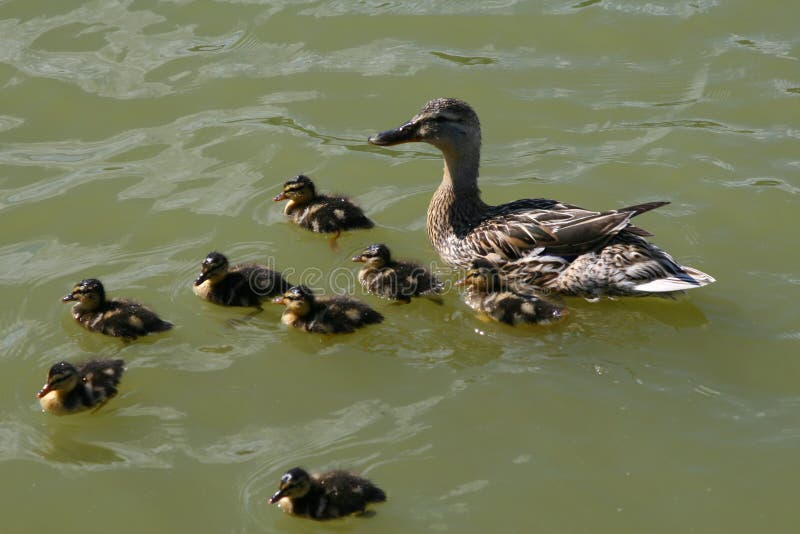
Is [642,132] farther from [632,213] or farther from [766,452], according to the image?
[766,452]

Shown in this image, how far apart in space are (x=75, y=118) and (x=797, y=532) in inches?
201

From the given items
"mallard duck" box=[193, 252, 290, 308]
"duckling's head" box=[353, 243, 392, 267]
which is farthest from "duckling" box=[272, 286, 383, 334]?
"duckling's head" box=[353, 243, 392, 267]

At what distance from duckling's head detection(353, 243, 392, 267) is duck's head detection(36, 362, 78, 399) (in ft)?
5.27

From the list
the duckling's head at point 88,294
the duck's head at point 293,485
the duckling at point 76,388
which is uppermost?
the duckling's head at point 88,294

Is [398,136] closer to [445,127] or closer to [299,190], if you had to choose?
[445,127]

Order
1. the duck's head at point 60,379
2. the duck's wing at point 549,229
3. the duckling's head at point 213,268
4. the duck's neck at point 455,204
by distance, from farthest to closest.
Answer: the duck's neck at point 455,204
the duck's wing at point 549,229
the duckling's head at point 213,268
the duck's head at point 60,379

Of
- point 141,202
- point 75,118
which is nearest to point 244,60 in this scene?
point 75,118

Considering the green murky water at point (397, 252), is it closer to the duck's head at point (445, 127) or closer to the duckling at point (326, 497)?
the duckling at point (326, 497)

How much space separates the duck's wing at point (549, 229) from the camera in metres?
5.52

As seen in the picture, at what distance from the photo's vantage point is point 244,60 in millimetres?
7586

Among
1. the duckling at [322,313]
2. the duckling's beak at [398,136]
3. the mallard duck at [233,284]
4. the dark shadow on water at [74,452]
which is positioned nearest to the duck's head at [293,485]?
the dark shadow on water at [74,452]

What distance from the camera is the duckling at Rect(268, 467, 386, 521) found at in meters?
4.12

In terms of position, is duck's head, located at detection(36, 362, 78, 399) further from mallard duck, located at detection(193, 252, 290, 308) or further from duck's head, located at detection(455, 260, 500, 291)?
duck's head, located at detection(455, 260, 500, 291)

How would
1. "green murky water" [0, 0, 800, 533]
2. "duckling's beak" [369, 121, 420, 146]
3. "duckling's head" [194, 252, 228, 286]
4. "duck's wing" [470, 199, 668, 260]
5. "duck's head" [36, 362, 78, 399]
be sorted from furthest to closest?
"duckling's beak" [369, 121, 420, 146] → "duck's wing" [470, 199, 668, 260] → "duckling's head" [194, 252, 228, 286] → "duck's head" [36, 362, 78, 399] → "green murky water" [0, 0, 800, 533]
